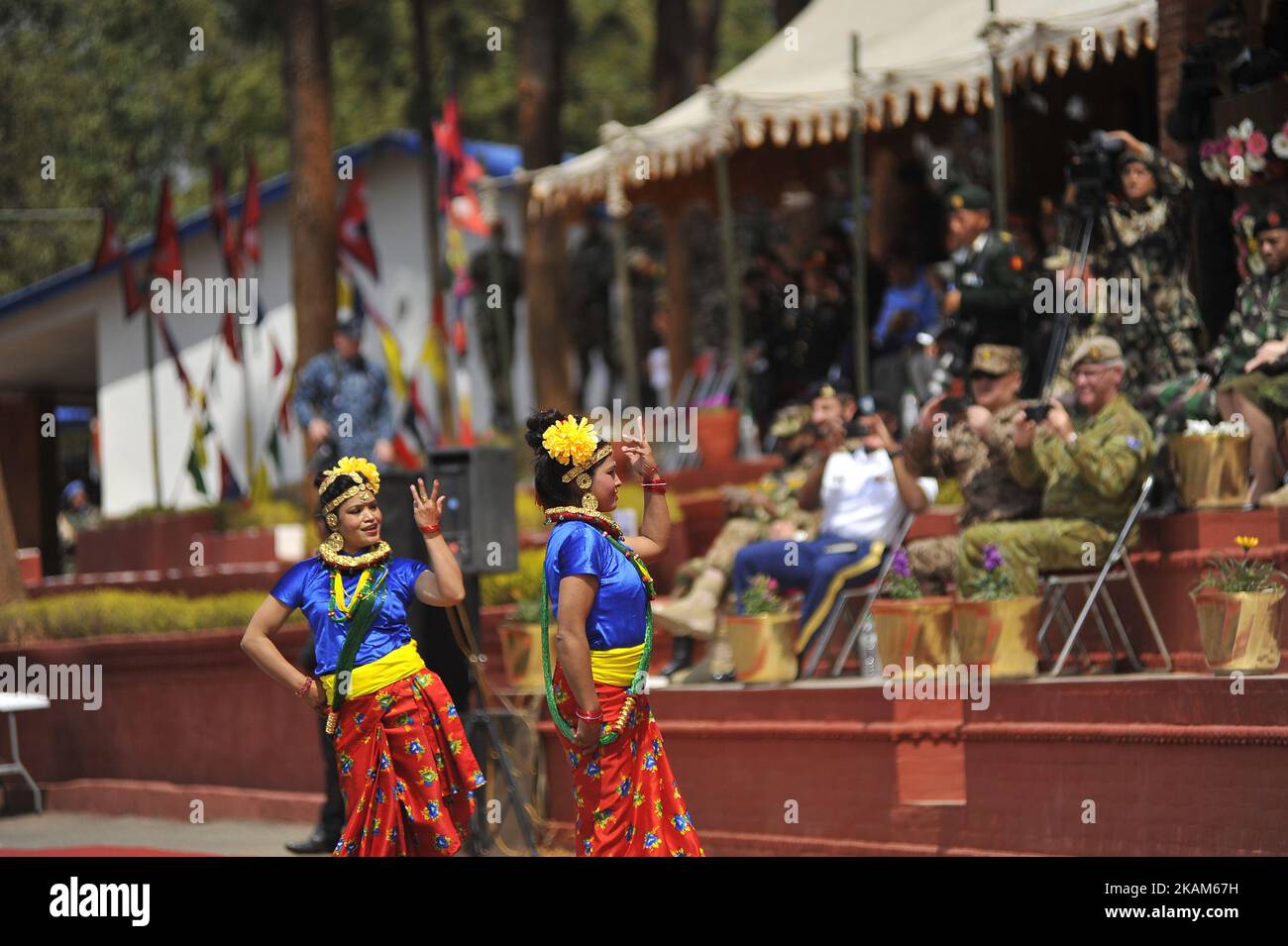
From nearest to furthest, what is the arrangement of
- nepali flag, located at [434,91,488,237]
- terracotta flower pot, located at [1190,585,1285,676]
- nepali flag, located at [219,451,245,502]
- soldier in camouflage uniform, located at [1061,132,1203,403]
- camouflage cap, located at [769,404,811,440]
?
terracotta flower pot, located at [1190,585,1285,676]
soldier in camouflage uniform, located at [1061,132,1203,403]
camouflage cap, located at [769,404,811,440]
nepali flag, located at [434,91,488,237]
nepali flag, located at [219,451,245,502]

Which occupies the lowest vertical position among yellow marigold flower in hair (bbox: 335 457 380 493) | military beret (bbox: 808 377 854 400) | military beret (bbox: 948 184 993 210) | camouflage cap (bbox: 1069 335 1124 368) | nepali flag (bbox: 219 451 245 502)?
yellow marigold flower in hair (bbox: 335 457 380 493)

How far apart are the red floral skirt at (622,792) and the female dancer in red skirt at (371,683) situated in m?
1.05

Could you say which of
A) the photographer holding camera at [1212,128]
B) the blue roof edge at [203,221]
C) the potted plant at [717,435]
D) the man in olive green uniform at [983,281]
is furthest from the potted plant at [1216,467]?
the blue roof edge at [203,221]

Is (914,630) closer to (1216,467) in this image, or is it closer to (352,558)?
(1216,467)

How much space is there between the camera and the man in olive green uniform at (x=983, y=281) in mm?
11539

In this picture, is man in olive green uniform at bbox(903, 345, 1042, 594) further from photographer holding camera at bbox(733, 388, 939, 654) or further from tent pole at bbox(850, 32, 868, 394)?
tent pole at bbox(850, 32, 868, 394)

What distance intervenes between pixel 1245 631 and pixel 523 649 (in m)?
4.81

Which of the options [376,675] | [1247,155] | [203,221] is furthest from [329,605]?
[203,221]

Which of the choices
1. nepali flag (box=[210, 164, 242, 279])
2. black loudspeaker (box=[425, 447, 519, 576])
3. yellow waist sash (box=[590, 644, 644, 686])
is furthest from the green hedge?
yellow waist sash (box=[590, 644, 644, 686])

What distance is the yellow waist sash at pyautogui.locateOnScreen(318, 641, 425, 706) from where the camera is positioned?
8258 mm

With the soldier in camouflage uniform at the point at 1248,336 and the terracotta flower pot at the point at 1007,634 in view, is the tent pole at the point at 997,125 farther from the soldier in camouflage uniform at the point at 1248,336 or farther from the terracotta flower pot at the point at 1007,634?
the terracotta flower pot at the point at 1007,634

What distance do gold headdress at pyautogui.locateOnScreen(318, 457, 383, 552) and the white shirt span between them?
3.93 m
